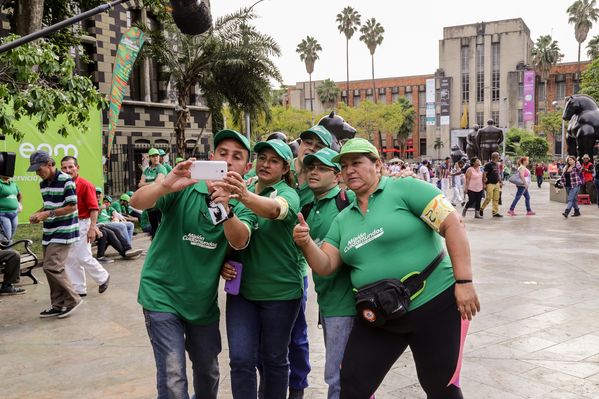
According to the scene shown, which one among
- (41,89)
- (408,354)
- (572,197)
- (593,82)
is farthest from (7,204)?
(593,82)

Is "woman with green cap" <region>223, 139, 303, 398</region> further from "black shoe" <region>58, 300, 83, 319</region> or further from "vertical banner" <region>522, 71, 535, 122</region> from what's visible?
"vertical banner" <region>522, 71, 535, 122</region>

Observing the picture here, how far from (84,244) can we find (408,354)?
462 cm

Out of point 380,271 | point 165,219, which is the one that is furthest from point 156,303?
point 380,271

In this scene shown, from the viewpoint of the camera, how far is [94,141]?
13.4 meters

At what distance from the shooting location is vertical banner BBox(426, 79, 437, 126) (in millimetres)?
77438

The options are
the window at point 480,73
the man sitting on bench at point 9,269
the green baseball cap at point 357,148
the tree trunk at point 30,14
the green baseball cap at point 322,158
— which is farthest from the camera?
the window at point 480,73

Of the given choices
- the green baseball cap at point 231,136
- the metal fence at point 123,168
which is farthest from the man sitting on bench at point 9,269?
the metal fence at point 123,168

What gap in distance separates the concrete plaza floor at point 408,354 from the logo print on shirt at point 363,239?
5.55 ft

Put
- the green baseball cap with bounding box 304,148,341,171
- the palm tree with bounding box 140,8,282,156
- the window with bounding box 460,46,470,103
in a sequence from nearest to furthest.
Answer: the green baseball cap with bounding box 304,148,341,171
the palm tree with bounding box 140,8,282,156
the window with bounding box 460,46,470,103

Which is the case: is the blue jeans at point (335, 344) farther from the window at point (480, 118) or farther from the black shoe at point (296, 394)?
the window at point (480, 118)

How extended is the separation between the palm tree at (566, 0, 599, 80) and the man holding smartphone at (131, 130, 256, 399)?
76.8 m

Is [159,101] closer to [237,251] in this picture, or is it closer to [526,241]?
[526,241]

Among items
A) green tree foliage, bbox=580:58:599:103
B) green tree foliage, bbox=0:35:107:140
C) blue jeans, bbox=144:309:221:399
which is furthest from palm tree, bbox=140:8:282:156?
green tree foliage, bbox=580:58:599:103

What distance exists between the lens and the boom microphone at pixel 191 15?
4.36 meters
